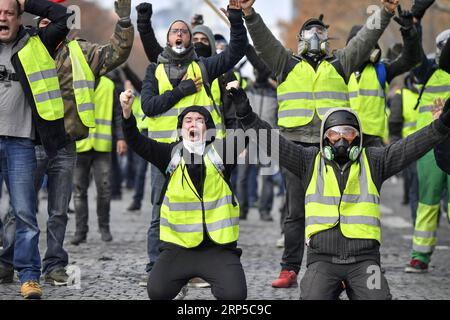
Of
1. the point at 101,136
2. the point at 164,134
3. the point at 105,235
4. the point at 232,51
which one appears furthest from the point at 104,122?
the point at 232,51

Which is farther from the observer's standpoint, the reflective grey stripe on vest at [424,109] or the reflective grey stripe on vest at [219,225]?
the reflective grey stripe on vest at [424,109]

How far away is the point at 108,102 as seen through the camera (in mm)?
11633

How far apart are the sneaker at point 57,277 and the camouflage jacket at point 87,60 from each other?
43.2 inches

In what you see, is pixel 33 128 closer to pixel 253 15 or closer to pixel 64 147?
pixel 64 147

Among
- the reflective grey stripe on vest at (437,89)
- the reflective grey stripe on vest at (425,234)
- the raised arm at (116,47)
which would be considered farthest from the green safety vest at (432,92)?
the raised arm at (116,47)

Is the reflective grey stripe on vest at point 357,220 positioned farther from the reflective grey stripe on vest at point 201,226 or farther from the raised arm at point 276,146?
the reflective grey stripe on vest at point 201,226

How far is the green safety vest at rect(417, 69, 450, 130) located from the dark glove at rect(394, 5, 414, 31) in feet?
4.06

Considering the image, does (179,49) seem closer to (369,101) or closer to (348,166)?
(369,101)

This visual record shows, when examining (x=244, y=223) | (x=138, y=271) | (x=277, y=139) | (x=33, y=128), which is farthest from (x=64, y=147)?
(x=244, y=223)

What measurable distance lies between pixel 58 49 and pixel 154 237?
175 cm

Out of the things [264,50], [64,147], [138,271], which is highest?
[264,50]

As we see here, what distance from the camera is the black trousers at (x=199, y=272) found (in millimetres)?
6617

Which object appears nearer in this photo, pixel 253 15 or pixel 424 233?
pixel 253 15

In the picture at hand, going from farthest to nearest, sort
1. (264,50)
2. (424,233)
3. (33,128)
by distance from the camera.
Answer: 1. (424,233)
2. (264,50)
3. (33,128)
